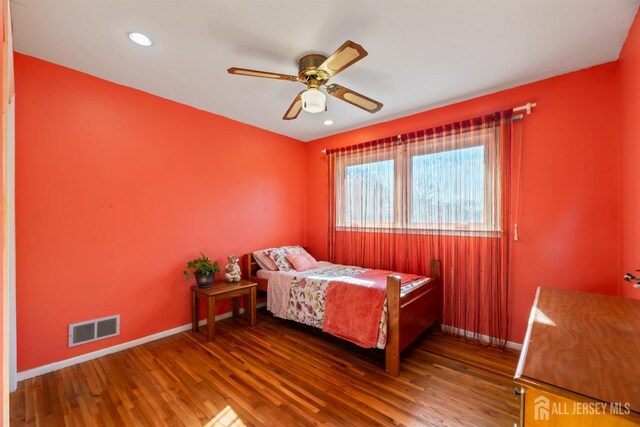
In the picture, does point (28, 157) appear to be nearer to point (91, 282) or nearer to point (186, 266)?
point (91, 282)

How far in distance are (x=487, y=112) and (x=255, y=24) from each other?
239cm

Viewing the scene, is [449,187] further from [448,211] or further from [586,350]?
[586,350]

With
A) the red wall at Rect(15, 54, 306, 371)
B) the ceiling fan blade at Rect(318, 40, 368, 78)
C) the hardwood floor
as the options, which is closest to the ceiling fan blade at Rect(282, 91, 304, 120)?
the ceiling fan blade at Rect(318, 40, 368, 78)

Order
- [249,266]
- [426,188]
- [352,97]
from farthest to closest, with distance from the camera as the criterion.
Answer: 1. [249,266]
2. [426,188]
3. [352,97]

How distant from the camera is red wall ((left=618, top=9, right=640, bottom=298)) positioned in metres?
1.78

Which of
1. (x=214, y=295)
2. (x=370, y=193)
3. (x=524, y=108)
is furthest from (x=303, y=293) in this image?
(x=524, y=108)

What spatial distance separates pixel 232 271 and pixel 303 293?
94 centimetres

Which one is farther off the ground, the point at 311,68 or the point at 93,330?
the point at 311,68

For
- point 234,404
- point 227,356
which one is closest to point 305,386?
point 234,404

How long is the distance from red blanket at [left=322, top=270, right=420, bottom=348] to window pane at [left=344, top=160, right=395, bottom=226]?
1016mm

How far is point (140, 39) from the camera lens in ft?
6.44

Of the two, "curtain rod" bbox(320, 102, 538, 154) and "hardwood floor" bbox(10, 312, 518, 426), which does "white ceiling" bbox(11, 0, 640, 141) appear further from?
"hardwood floor" bbox(10, 312, 518, 426)

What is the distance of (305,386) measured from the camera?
6.92 ft

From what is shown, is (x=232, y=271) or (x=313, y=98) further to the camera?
(x=232, y=271)
